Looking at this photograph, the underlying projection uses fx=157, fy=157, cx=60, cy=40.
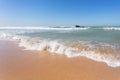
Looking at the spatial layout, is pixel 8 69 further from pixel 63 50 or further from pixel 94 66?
pixel 63 50

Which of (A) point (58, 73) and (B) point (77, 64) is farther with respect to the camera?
(B) point (77, 64)

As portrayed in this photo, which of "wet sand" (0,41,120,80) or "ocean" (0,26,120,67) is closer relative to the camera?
"wet sand" (0,41,120,80)

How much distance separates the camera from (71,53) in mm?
7000

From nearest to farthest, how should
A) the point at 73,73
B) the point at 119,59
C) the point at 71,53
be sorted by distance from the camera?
the point at 73,73 < the point at 119,59 < the point at 71,53

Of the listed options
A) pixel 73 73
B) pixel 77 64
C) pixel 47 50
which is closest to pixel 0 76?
pixel 73 73

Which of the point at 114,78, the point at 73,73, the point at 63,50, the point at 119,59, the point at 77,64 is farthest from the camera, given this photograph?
the point at 63,50

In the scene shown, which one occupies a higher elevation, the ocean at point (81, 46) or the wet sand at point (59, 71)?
the wet sand at point (59, 71)

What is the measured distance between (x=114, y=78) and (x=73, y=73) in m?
1.09

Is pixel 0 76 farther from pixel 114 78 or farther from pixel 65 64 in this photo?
pixel 114 78

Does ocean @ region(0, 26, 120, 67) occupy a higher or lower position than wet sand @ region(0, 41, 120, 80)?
lower

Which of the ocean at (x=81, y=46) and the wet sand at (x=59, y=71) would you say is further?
the ocean at (x=81, y=46)

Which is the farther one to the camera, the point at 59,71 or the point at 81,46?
the point at 81,46

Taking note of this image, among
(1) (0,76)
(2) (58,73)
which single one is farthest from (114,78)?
(1) (0,76)

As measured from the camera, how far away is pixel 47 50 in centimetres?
809
